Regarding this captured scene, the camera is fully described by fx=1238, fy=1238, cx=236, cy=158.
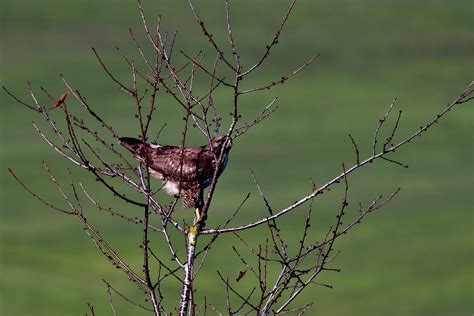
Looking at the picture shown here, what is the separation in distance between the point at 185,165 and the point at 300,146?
3801 centimetres

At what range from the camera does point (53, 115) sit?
151 ft

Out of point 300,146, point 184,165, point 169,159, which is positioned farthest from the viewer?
point 300,146

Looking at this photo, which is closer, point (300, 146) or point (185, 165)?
point (185, 165)

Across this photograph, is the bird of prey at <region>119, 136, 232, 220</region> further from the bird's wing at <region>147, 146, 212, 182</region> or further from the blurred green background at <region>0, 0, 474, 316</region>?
the blurred green background at <region>0, 0, 474, 316</region>

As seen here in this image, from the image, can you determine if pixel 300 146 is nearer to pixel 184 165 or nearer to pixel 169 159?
pixel 169 159

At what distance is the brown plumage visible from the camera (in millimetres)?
11695

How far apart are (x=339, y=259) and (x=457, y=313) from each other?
5.19 m

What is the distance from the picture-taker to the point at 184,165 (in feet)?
42.1

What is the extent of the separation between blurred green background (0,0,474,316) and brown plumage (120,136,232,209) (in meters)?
20.3

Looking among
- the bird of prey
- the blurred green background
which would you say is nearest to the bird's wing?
the bird of prey

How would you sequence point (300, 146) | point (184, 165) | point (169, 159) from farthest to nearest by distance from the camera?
1. point (300, 146)
2. point (169, 159)
3. point (184, 165)

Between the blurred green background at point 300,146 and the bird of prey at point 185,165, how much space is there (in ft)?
66.7

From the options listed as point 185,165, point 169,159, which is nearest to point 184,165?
point 185,165

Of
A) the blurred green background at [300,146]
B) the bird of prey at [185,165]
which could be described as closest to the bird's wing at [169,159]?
the bird of prey at [185,165]
